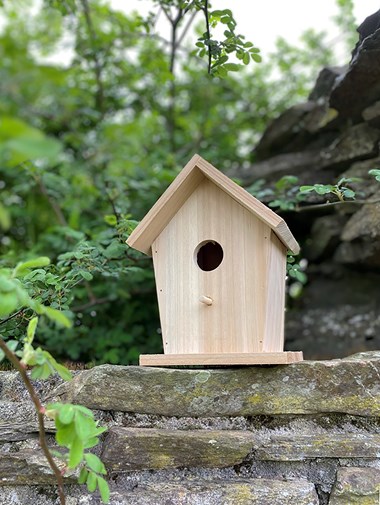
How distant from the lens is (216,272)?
2.32 m

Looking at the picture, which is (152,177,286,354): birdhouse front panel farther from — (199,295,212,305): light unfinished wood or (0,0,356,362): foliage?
(0,0,356,362): foliage

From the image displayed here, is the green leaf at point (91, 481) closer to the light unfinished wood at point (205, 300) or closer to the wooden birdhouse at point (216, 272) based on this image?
the wooden birdhouse at point (216, 272)

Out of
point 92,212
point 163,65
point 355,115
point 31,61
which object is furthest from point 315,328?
point 31,61

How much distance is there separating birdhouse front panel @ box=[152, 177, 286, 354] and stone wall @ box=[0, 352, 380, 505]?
0.14 metres

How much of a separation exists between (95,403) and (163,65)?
298 cm

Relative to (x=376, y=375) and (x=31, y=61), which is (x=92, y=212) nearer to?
(x=376, y=375)

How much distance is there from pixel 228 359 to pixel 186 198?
29.3 inches

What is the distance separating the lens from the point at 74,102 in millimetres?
5441

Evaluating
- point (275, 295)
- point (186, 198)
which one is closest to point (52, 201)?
point (186, 198)

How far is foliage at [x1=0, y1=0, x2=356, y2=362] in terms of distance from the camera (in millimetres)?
3645

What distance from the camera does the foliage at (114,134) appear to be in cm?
364

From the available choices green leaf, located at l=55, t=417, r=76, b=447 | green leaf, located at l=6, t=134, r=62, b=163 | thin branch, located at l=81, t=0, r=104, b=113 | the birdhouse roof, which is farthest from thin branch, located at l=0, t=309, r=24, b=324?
thin branch, located at l=81, t=0, r=104, b=113

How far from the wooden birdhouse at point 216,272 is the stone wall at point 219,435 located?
5.2 inches

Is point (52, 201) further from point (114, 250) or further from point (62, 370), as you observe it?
point (62, 370)
